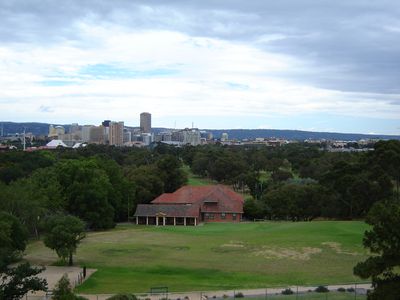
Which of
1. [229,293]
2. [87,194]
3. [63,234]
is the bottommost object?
[229,293]

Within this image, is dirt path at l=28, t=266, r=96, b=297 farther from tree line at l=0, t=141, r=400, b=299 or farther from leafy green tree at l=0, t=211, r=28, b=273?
leafy green tree at l=0, t=211, r=28, b=273

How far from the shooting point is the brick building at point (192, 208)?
69.6 metres

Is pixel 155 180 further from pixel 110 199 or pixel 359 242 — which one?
pixel 359 242

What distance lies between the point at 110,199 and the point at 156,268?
1161 inches

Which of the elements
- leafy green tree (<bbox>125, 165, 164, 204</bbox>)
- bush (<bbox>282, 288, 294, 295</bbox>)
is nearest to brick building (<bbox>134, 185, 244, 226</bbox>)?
leafy green tree (<bbox>125, 165, 164, 204</bbox>)

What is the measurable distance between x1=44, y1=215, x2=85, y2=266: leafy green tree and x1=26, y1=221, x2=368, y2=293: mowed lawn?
6.24 ft

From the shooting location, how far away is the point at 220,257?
4181cm

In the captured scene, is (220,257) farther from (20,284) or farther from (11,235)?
(20,284)

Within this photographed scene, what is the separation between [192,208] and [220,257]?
93.1 feet

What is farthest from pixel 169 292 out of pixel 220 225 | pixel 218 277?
pixel 220 225

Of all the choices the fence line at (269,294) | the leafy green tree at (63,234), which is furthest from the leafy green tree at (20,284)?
the leafy green tree at (63,234)

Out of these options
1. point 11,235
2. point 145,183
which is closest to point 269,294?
point 11,235

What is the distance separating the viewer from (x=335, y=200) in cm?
6600

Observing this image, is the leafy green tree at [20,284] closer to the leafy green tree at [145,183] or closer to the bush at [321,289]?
the bush at [321,289]
